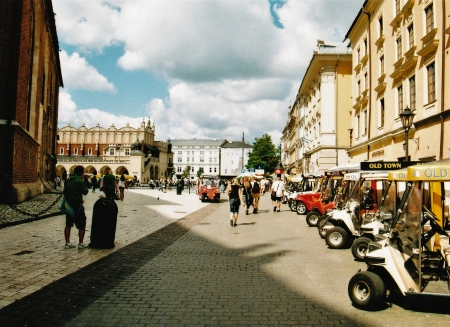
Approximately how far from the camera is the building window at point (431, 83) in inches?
607

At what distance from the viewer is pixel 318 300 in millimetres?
A: 5281

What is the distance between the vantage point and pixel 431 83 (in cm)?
1570

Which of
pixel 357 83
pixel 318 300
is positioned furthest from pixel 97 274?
pixel 357 83

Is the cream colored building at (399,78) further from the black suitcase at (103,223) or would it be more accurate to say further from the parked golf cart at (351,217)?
the black suitcase at (103,223)

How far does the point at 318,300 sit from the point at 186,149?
449 ft

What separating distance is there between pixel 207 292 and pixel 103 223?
4.05m

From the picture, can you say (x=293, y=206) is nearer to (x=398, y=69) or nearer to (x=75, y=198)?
(x=398, y=69)

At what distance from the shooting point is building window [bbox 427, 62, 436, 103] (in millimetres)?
15414

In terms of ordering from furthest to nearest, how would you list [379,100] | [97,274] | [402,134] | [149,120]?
[149,120]
[379,100]
[402,134]
[97,274]

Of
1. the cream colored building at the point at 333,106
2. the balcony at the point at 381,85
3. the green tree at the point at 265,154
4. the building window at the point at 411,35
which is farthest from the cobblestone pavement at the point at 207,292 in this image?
the green tree at the point at 265,154

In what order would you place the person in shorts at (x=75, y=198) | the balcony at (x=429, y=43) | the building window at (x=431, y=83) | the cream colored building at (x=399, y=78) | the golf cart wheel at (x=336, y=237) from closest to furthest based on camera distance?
1. the person in shorts at (x=75, y=198)
2. the golf cart wheel at (x=336, y=237)
3. the cream colored building at (x=399, y=78)
4. the balcony at (x=429, y=43)
5. the building window at (x=431, y=83)

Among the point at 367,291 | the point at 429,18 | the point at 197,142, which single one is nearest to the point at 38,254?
the point at 367,291

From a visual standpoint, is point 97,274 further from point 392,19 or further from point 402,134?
point 392,19

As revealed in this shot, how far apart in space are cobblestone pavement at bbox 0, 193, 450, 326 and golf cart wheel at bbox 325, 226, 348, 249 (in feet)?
0.81
